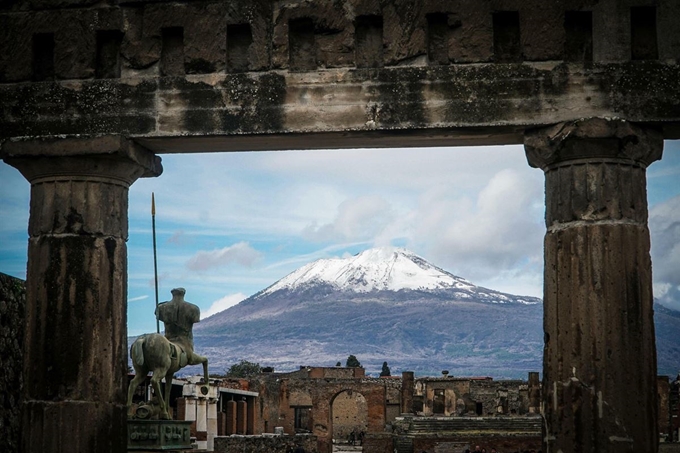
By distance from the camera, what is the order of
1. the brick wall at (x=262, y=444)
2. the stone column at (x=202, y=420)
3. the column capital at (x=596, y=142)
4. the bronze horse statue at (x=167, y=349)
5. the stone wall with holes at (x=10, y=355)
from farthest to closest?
the brick wall at (x=262, y=444), the stone column at (x=202, y=420), the bronze horse statue at (x=167, y=349), the stone wall with holes at (x=10, y=355), the column capital at (x=596, y=142)

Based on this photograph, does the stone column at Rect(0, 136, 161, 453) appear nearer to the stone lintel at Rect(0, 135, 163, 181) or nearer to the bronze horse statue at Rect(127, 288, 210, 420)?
the stone lintel at Rect(0, 135, 163, 181)

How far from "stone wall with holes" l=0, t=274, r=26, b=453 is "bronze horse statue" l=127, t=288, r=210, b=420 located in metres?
3.98

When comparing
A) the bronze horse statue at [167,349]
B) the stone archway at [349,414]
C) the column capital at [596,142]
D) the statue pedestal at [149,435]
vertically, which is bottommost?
the stone archway at [349,414]

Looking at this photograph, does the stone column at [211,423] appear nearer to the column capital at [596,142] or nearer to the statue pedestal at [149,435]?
the statue pedestal at [149,435]

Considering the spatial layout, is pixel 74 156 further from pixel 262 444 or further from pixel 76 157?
pixel 262 444

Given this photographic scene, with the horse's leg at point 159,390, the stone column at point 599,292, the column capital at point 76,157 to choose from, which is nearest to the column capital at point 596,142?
the stone column at point 599,292

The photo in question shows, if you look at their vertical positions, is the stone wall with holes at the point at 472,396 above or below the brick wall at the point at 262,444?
above

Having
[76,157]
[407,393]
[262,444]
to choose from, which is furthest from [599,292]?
[407,393]

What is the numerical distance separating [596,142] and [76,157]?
4.31 meters

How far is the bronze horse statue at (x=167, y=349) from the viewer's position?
1764 cm

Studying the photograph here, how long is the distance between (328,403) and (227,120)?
57.1 m

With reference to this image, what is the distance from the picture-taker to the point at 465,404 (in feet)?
211

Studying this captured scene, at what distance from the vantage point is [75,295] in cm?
951

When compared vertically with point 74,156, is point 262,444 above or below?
below
